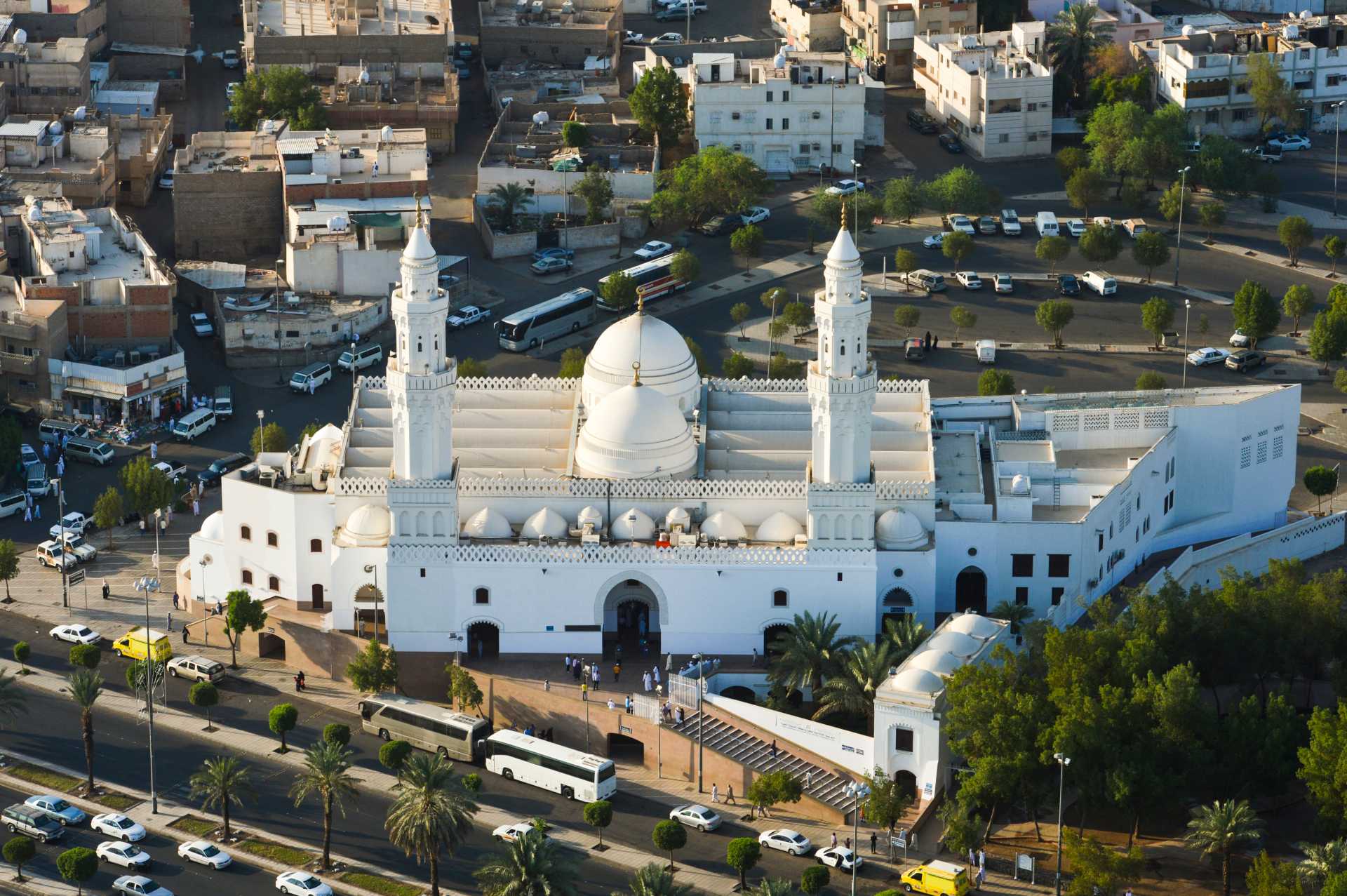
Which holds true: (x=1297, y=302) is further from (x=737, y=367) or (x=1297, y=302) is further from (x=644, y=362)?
(x=644, y=362)

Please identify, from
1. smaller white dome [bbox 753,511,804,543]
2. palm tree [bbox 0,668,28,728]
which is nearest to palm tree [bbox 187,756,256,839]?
palm tree [bbox 0,668,28,728]

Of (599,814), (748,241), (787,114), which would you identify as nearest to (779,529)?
(599,814)

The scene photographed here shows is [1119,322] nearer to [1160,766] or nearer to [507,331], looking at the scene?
[507,331]

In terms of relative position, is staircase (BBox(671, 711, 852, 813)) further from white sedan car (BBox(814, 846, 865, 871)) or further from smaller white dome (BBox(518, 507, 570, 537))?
smaller white dome (BBox(518, 507, 570, 537))

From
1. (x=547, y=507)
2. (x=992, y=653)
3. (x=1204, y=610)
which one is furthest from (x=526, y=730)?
(x=1204, y=610)

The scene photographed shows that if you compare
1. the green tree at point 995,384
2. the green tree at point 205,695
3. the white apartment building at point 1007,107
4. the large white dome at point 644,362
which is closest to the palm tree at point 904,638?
the large white dome at point 644,362

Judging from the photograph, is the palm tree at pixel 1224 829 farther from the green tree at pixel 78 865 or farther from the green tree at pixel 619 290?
the green tree at pixel 619 290
